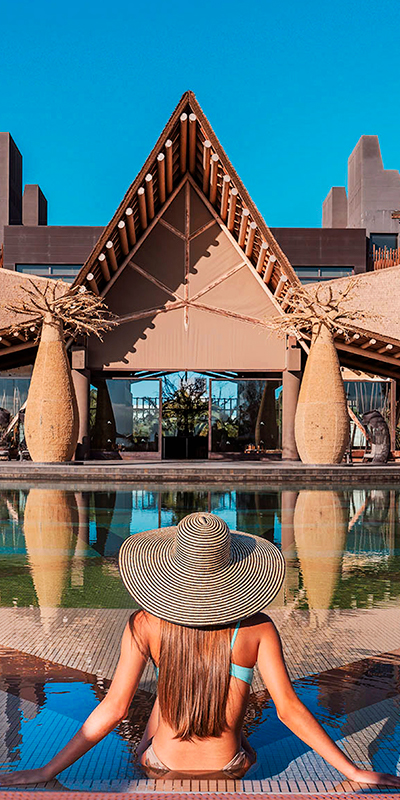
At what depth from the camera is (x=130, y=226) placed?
54.9ft

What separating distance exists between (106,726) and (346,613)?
261 cm

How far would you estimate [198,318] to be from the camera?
17.8m

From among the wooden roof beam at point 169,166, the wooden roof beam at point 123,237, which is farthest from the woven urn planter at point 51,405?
the wooden roof beam at point 169,166

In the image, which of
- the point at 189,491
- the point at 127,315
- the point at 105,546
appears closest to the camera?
the point at 105,546

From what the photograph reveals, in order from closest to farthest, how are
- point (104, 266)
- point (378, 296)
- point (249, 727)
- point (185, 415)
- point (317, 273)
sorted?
1. point (249, 727)
2. point (104, 266)
3. point (378, 296)
4. point (185, 415)
5. point (317, 273)

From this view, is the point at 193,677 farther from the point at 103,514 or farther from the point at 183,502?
the point at 183,502

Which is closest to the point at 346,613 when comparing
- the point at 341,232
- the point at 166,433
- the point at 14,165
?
the point at 166,433

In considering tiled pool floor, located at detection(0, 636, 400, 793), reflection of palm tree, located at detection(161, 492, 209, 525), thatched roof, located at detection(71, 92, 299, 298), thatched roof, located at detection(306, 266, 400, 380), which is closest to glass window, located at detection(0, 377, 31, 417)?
thatched roof, located at detection(71, 92, 299, 298)

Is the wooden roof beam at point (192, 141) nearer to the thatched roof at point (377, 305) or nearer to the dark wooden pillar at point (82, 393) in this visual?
the thatched roof at point (377, 305)

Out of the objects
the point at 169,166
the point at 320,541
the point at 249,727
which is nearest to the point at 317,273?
the point at 169,166

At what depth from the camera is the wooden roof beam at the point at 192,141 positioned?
52.4 ft

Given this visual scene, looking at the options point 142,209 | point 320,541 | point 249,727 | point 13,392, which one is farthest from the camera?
point 13,392

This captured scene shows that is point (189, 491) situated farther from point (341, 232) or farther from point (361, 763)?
point (341, 232)

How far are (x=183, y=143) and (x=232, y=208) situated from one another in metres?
1.81
